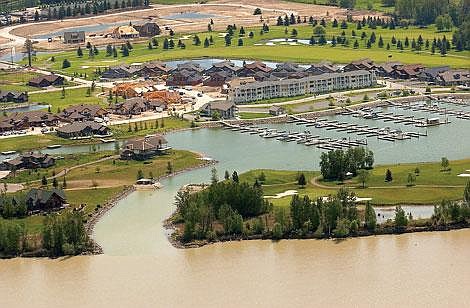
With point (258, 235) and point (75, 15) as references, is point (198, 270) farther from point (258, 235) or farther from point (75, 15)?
point (75, 15)

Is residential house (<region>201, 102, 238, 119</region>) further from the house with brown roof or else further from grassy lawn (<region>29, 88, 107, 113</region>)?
the house with brown roof

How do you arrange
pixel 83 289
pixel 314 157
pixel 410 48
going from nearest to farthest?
pixel 83 289 < pixel 314 157 < pixel 410 48

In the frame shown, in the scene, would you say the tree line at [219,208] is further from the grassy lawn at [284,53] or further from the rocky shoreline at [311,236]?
the grassy lawn at [284,53]

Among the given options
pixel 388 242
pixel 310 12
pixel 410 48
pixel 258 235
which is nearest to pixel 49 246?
pixel 258 235

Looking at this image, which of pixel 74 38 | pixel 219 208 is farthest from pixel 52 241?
pixel 74 38

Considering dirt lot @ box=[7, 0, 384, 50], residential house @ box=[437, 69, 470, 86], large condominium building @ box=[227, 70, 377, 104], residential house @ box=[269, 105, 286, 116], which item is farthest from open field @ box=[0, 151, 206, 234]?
dirt lot @ box=[7, 0, 384, 50]
